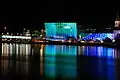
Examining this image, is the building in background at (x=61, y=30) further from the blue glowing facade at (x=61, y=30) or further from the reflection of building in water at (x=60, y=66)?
the reflection of building in water at (x=60, y=66)

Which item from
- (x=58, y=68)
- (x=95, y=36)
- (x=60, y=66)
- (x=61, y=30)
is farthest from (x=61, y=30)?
(x=58, y=68)

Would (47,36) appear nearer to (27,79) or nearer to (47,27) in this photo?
(47,27)

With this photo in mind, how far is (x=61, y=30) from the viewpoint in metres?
98.4

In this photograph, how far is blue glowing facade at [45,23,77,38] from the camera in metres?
95.9

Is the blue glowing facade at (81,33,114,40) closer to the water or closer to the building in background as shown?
the building in background

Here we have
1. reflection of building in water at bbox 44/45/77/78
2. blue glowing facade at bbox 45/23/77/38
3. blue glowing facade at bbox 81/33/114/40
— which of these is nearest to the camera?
reflection of building in water at bbox 44/45/77/78

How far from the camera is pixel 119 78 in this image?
14.0 metres

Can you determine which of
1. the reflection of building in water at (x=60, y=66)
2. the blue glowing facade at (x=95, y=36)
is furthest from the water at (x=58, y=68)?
the blue glowing facade at (x=95, y=36)

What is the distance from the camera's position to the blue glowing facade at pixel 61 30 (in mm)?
95887

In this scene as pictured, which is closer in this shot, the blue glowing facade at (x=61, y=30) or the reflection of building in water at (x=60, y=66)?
the reflection of building in water at (x=60, y=66)

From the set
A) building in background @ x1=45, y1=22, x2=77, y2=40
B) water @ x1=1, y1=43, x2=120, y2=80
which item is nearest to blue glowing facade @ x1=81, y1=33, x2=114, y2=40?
building in background @ x1=45, y1=22, x2=77, y2=40

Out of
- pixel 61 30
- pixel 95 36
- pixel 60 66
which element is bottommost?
pixel 60 66

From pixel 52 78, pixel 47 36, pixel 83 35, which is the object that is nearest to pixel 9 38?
pixel 47 36

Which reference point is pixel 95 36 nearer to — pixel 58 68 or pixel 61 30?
pixel 61 30
